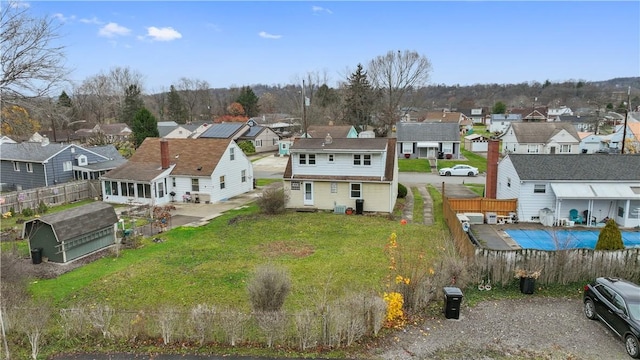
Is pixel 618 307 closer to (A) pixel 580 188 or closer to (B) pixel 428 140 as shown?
(A) pixel 580 188

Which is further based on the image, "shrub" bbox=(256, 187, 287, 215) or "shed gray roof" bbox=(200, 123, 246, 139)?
"shed gray roof" bbox=(200, 123, 246, 139)

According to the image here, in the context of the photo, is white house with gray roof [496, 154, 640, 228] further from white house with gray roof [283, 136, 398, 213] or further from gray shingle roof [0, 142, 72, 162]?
gray shingle roof [0, 142, 72, 162]

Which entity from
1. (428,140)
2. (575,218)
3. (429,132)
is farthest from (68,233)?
(429,132)

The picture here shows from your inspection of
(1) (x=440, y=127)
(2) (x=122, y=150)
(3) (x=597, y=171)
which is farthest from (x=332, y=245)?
(2) (x=122, y=150)

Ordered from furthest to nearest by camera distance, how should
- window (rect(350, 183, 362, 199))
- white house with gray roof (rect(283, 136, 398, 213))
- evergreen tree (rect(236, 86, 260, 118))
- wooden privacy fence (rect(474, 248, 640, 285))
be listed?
evergreen tree (rect(236, 86, 260, 118)) → window (rect(350, 183, 362, 199)) → white house with gray roof (rect(283, 136, 398, 213)) → wooden privacy fence (rect(474, 248, 640, 285))

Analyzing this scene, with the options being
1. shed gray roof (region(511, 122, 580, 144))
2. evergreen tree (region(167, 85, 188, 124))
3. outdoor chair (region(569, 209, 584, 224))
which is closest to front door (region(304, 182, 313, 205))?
outdoor chair (region(569, 209, 584, 224))

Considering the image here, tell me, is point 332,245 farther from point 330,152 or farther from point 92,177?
point 92,177
